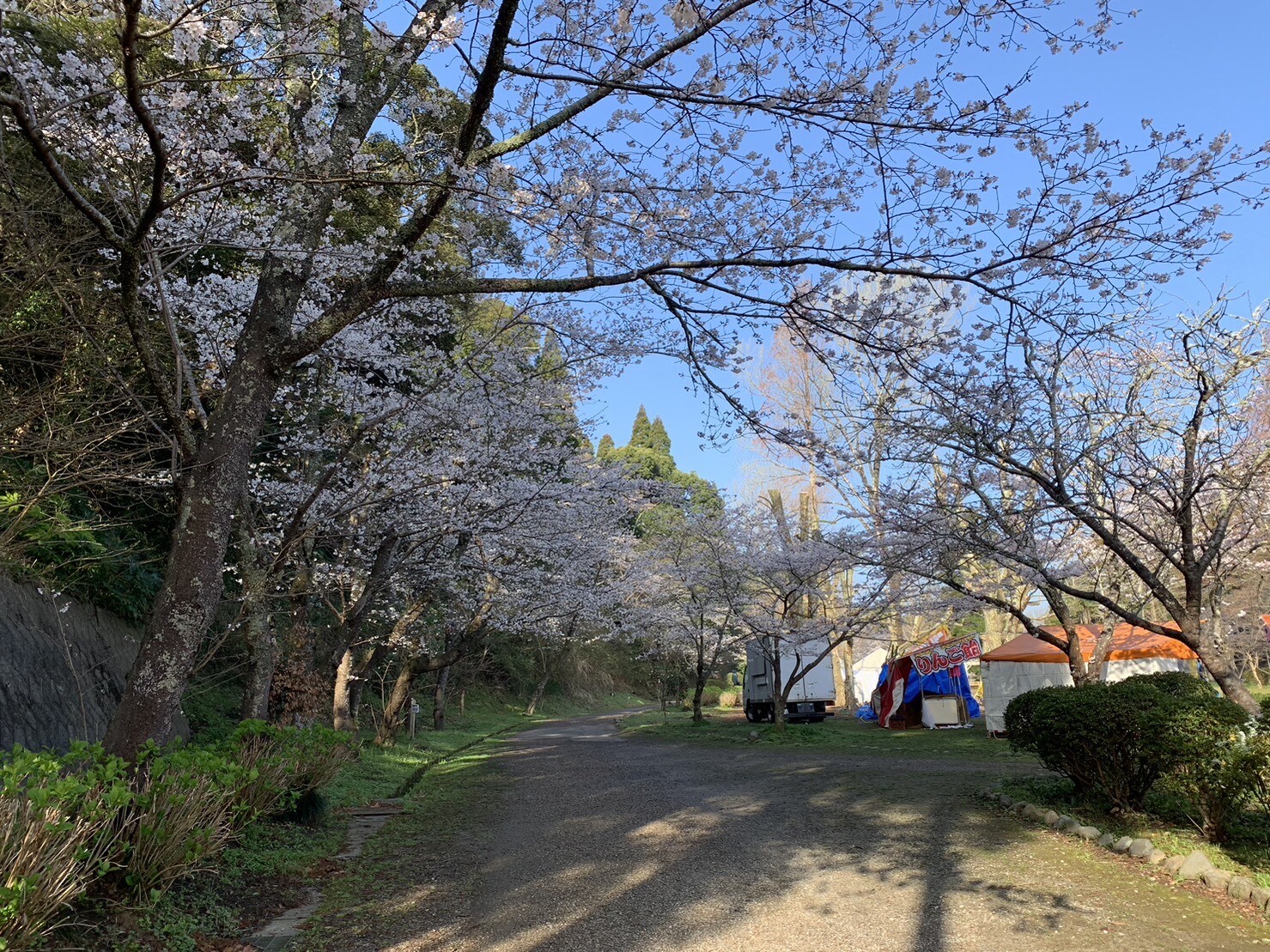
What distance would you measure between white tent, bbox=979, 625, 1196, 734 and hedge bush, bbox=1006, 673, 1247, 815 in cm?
847

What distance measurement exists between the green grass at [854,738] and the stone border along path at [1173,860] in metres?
5.39

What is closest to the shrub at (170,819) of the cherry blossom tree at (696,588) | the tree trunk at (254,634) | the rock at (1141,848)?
the tree trunk at (254,634)

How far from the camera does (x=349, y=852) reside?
618 cm

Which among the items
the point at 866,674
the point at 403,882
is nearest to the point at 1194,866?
the point at 403,882

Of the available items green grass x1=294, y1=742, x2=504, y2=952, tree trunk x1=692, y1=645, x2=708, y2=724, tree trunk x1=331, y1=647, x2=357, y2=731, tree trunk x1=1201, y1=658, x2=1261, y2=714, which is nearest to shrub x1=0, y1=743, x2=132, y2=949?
green grass x1=294, y1=742, x2=504, y2=952

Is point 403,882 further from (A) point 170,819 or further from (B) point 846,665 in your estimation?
(B) point 846,665

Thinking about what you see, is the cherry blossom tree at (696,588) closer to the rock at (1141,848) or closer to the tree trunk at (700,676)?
the tree trunk at (700,676)

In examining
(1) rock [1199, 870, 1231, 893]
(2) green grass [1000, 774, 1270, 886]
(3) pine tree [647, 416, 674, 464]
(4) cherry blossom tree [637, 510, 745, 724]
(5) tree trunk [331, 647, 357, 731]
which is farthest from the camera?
(3) pine tree [647, 416, 674, 464]

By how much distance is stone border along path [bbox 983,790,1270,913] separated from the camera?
441cm

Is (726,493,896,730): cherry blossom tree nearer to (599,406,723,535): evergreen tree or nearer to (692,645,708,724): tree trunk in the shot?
(692,645,708,724): tree trunk

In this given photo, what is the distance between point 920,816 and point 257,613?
637 cm

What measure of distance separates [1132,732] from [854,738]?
10710 mm

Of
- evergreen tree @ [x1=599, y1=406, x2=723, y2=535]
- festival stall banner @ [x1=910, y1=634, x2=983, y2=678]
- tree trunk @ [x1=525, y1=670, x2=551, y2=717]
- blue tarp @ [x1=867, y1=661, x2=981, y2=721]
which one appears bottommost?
tree trunk @ [x1=525, y1=670, x2=551, y2=717]

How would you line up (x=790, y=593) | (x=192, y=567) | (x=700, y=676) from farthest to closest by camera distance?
(x=700, y=676) < (x=790, y=593) < (x=192, y=567)
